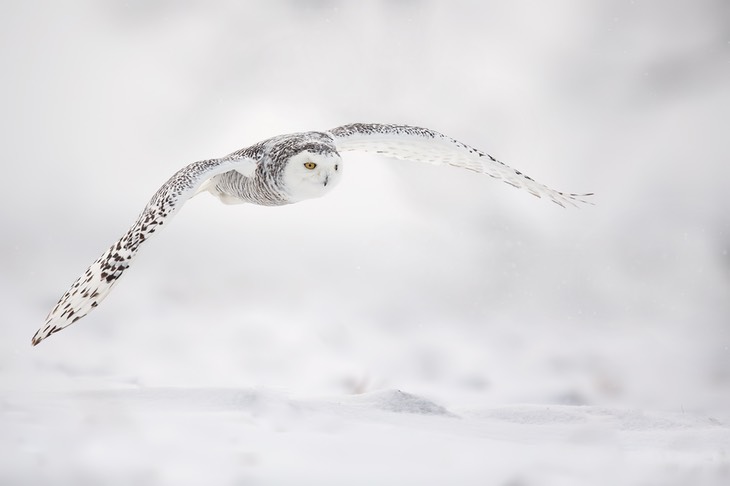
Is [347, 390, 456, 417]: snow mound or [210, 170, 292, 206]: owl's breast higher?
[210, 170, 292, 206]: owl's breast

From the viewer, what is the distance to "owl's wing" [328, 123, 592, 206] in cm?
674

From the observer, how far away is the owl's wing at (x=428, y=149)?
265 inches

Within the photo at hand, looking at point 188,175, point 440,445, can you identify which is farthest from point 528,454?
point 188,175

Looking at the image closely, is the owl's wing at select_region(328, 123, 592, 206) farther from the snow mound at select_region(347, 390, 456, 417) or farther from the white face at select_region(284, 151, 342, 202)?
the snow mound at select_region(347, 390, 456, 417)

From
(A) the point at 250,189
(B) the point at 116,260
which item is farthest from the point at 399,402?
(B) the point at 116,260

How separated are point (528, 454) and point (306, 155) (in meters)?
3.01

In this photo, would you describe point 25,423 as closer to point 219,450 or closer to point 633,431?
point 219,450

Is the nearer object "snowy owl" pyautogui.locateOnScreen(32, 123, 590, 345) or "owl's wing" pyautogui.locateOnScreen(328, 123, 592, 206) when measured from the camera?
"snowy owl" pyautogui.locateOnScreen(32, 123, 590, 345)

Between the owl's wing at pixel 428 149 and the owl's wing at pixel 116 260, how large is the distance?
1.85 m

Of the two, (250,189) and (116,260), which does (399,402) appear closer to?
(250,189)

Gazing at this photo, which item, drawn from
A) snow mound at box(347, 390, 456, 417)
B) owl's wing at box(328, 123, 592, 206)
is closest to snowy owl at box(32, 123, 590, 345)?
owl's wing at box(328, 123, 592, 206)

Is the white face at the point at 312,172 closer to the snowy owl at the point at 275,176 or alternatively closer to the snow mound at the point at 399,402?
the snowy owl at the point at 275,176

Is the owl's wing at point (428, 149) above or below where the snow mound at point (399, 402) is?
above

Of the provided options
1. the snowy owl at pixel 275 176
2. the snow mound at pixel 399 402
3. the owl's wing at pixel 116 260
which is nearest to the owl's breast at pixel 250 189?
the snowy owl at pixel 275 176
